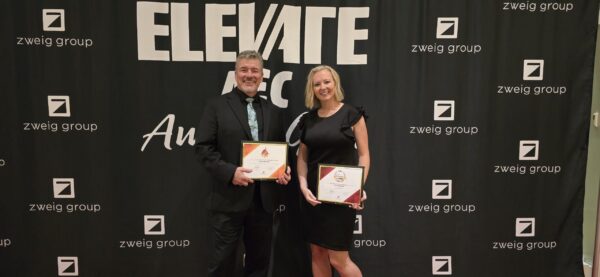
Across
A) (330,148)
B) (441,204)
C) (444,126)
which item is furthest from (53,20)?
(441,204)

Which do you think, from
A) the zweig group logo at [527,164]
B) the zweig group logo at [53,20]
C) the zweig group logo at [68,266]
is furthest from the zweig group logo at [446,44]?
the zweig group logo at [68,266]

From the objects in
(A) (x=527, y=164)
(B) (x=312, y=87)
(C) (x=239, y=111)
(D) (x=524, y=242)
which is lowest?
(D) (x=524, y=242)

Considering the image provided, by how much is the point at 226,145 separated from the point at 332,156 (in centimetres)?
63

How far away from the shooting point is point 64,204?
2924 millimetres

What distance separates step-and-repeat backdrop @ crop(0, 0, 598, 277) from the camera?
2.84 metres

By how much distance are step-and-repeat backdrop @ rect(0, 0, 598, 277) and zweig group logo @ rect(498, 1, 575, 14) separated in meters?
0.01

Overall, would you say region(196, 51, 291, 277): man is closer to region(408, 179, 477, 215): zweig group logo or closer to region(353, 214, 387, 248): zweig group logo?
region(353, 214, 387, 248): zweig group logo

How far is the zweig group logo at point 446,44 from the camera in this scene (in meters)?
2.92

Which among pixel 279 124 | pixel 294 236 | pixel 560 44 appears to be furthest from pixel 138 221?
pixel 560 44

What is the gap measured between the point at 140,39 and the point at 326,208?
1.81 metres

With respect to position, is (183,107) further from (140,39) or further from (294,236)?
(294,236)

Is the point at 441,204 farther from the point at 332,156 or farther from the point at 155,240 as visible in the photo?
the point at 155,240

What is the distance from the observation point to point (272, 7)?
2.84 metres

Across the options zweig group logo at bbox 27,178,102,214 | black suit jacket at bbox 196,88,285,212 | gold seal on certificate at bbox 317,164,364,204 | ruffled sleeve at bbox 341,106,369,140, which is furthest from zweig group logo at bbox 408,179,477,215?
zweig group logo at bbox 27,178,102,214
